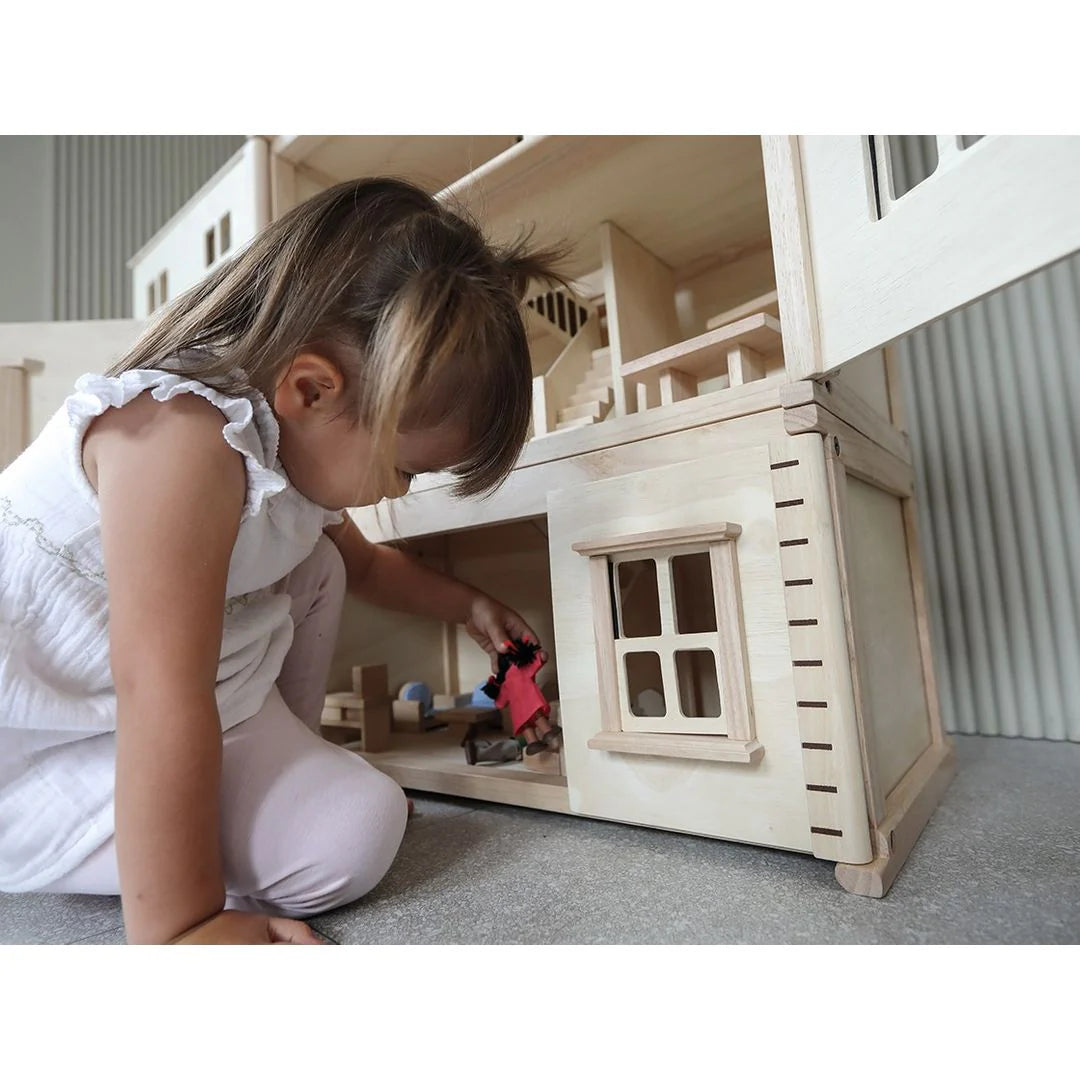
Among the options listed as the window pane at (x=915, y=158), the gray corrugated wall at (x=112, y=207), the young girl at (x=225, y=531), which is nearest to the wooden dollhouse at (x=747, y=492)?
the young girl at (x=225, y=531)

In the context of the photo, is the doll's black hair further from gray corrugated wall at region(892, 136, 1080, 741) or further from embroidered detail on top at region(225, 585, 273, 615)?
gray corrugated wall at region(892, 136, 1080, 741)

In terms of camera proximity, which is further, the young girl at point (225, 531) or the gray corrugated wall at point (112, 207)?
the gray corrugated wall at point (112, 207)

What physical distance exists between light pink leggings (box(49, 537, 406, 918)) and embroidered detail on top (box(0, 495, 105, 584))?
142mm

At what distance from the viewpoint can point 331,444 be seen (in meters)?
0.44

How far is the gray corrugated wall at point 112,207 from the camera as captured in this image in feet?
3.73

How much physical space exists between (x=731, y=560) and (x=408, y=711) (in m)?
0.53

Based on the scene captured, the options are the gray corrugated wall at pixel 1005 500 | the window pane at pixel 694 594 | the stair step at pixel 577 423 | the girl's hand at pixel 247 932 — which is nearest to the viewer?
the girl's hand at pixel 247 932

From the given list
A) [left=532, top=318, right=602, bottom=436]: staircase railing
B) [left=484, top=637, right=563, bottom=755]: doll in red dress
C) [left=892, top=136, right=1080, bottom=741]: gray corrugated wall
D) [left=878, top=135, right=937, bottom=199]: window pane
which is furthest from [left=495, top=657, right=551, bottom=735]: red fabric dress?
[left=878, top=135, right=937, bottom=199]: window pane

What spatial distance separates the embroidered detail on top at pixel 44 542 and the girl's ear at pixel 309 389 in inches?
6.3

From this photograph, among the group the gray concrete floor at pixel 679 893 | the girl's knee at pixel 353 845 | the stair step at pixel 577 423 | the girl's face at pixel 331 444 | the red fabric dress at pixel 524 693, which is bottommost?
the gray concrete floor at pixel 679 893

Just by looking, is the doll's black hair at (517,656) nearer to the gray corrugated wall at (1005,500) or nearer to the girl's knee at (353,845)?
the girl's knee at (353,845)
